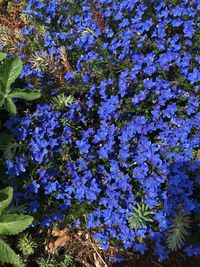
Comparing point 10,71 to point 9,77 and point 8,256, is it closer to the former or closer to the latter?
point 9,77

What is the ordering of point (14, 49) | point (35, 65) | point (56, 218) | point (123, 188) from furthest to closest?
point (14, 49) → point (35, 65) → point (56, 218) → point (123, 188)

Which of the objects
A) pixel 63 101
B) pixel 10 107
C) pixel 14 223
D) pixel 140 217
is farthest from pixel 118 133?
pixel 14 223

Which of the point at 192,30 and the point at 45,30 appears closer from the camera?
the point at 192,30

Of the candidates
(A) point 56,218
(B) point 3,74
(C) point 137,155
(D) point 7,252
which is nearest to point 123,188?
(C) point 137,155

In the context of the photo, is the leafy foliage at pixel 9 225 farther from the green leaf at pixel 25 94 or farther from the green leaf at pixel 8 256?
the green leaf at pixel 25 94

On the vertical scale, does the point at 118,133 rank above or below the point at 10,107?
above

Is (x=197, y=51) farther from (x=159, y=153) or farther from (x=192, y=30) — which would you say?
(x=159, y=153)
